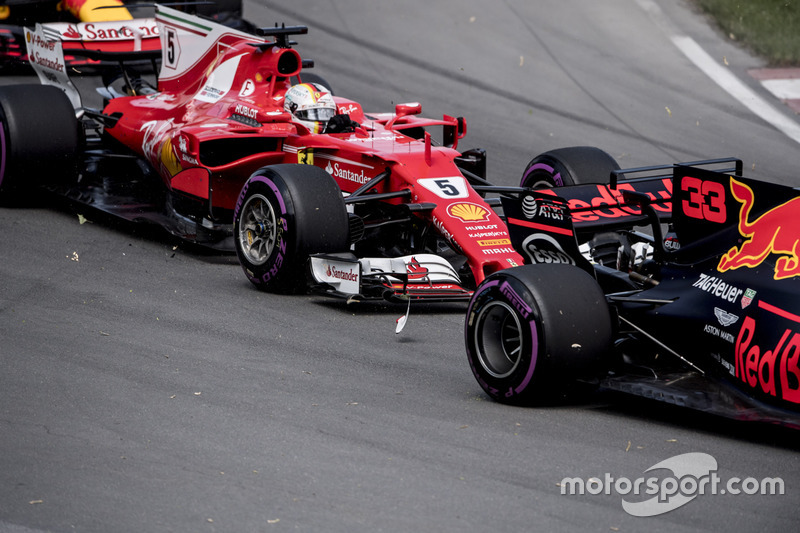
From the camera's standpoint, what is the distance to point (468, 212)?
24.6 ft

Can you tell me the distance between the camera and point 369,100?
46.1 feet

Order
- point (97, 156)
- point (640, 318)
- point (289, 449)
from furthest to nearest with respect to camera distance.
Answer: point (97, 156)
point (640, 318)
point (289, 449)

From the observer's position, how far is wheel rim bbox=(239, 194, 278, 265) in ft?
24.7

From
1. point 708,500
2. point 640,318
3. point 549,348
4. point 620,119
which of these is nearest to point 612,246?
point 640,318

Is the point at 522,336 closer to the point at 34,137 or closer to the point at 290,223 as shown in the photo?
the point at 290,223

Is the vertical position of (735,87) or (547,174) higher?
(735,87)

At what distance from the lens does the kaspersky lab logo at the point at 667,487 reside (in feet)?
14.0

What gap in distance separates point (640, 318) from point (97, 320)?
11.0 ft

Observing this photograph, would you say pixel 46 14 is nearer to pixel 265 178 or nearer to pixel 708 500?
pixel 265 178

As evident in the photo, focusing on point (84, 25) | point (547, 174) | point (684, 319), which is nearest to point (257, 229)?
point (547, 174)

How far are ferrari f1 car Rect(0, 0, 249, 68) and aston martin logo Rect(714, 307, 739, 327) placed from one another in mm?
6576

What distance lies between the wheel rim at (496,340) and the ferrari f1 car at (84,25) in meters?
5.74

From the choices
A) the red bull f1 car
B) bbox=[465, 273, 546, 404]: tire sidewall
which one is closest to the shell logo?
the red bull f1 car

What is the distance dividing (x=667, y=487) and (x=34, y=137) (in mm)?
6808
